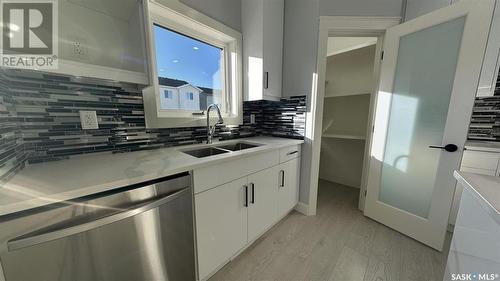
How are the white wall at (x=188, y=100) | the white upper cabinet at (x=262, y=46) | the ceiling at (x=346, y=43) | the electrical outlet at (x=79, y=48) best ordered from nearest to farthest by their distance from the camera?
the electrical outlet at (x=79, y=48) → the white wall at (x=188, y=100) → the white upper cabinet at (x=262, y=46) → the ceiling at (x=346, y=43)

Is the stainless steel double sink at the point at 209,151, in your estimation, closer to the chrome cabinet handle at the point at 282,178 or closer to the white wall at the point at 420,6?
the chrome cabinet handle at the point at 282,178

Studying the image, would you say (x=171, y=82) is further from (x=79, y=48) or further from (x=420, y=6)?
(x=420, y=6)

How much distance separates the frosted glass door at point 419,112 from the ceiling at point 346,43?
849 mm

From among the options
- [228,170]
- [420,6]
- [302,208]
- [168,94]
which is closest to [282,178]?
[302,208]

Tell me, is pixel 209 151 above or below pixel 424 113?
below

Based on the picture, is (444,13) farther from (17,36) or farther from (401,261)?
(17,36)

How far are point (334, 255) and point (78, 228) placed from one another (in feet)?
5.53

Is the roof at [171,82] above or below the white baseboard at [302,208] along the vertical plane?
above

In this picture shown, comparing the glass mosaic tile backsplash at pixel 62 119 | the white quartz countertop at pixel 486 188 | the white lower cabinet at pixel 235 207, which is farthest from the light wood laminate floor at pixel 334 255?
the glass mosaic tile backsplash at pixel 62 119

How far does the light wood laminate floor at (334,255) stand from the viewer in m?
1.22

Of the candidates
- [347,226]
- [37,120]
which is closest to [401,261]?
[347,226]

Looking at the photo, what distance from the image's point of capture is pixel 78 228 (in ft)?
2.03

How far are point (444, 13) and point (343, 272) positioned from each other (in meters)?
2.17

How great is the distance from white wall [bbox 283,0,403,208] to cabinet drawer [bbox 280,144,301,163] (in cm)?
12
